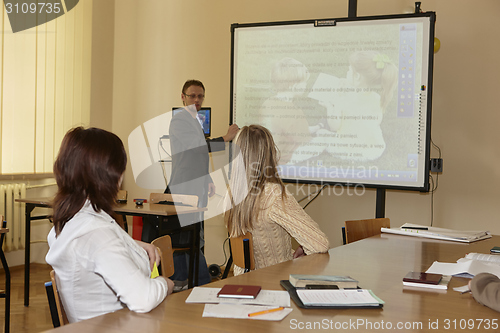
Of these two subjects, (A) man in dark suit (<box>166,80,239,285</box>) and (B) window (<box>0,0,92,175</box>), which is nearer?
(A) man in dark suit (<box>166,80,239,285</box>)

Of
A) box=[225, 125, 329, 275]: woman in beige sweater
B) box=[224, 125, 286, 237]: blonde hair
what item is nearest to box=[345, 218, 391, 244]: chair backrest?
box=[225, 125, 329, 275]: woman in beige sweater

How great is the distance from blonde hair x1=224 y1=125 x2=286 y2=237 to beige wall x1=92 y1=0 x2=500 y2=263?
2.19 meters

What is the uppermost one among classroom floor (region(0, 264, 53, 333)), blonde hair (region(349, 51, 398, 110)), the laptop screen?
blonde hair (region(349, 51, 398, 110))

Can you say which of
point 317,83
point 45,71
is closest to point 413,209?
point 317,83

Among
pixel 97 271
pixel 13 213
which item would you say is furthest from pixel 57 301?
pixel 13 213

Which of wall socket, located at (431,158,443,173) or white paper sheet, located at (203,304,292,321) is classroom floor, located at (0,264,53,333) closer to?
white paper sheet, located at (203,304,292,321)

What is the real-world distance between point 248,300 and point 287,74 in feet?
9.91

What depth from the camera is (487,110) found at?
3957 millimetres

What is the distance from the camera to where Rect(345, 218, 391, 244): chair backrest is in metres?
2.96

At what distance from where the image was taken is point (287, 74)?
165 inches

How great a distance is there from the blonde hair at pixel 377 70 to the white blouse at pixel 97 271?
2822 millimetres

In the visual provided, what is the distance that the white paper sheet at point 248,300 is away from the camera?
1.39 m

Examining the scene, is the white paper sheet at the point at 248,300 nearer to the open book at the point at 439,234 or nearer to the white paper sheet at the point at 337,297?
the white paper sheet at the point at 337,297

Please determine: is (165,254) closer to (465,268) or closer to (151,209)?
(465,268)
